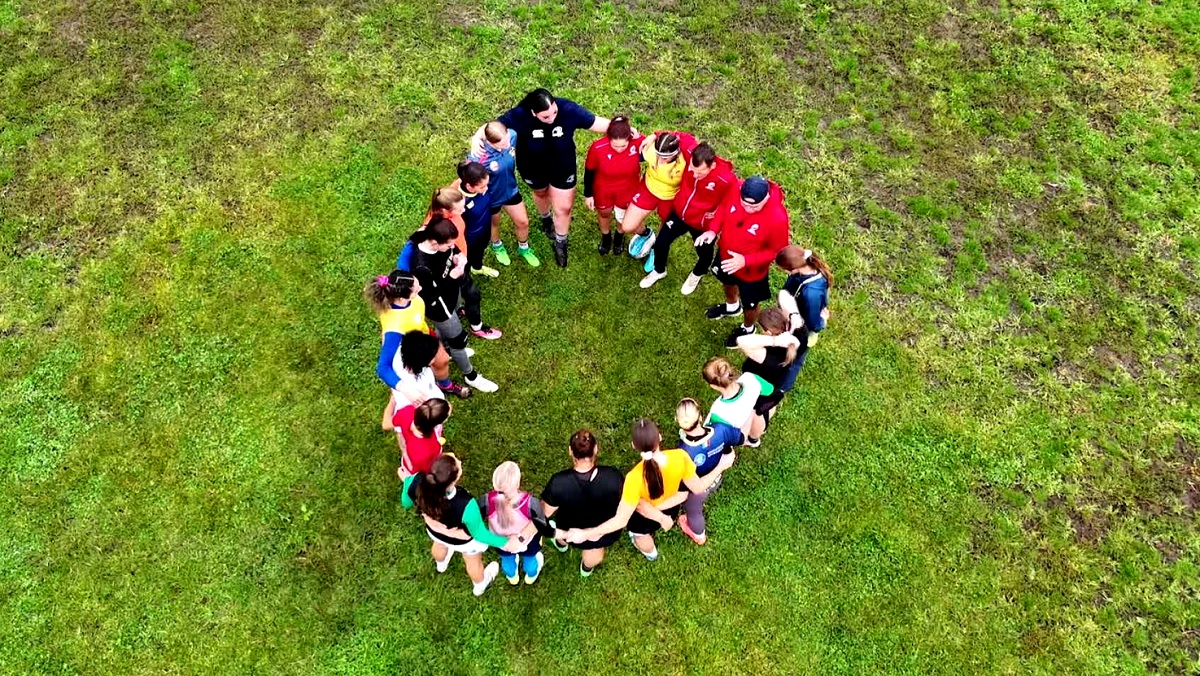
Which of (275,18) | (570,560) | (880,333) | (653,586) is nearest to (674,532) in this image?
(653,586)

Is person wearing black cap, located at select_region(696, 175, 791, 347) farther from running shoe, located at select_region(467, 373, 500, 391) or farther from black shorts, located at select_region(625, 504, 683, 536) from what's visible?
running shoe, located at select_region(467, 373, 500, 391)

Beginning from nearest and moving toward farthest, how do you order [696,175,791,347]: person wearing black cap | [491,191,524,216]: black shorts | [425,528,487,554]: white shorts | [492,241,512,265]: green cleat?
1. [425,528,487,554]: white shorts
2. [696,175,791,347]: person wearing black cap
3. [491,191,524,216]: black shorts
4. [492,241,512,265]: green cleat

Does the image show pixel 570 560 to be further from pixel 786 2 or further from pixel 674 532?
pixel 786 2

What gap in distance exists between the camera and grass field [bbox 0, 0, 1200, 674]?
6.62 meters

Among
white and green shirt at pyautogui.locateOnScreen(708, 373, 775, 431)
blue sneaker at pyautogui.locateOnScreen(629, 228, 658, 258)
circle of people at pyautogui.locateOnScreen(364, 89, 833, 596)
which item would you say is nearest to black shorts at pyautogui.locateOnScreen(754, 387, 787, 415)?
circle of people at pyautogui.locateOnScreen(364, 89, 833, 596)

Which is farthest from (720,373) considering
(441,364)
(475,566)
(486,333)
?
(486,333)

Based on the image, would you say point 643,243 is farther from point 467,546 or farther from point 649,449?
point 467,546

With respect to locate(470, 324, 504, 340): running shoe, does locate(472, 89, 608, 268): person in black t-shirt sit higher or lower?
higher

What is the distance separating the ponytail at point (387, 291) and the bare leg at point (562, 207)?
8.56 feet

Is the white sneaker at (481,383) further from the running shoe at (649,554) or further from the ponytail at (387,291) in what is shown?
the running shoe at (649,554)

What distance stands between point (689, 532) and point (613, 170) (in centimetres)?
390

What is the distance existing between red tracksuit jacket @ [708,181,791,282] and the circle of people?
0.01 meters

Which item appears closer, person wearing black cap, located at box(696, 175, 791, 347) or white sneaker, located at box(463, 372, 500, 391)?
person wearing black cap, located at box(696, 175, 791, 347)

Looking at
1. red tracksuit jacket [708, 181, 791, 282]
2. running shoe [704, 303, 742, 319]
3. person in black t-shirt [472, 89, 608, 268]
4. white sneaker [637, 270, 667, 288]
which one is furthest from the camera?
white sneaker [637, 270, 667, 288]
